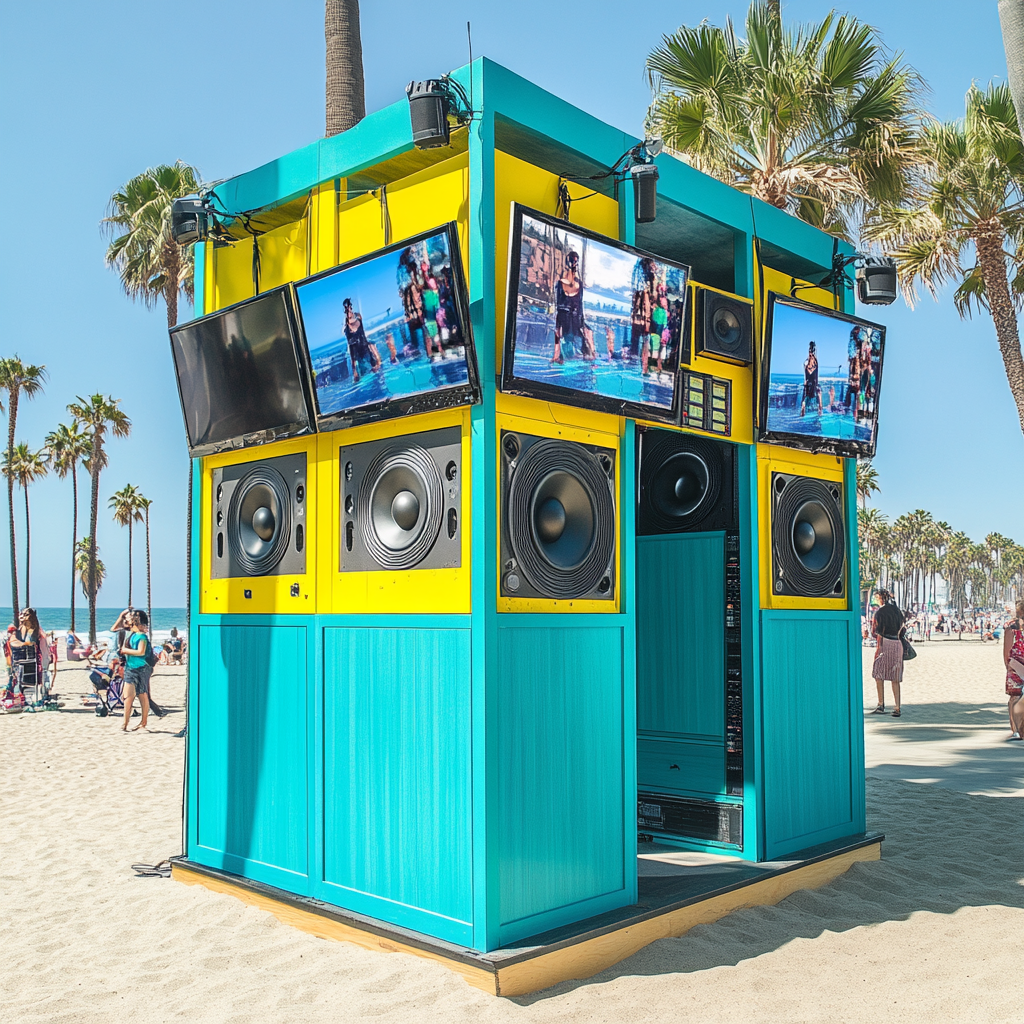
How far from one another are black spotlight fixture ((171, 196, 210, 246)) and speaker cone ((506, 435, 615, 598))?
94.7 inches

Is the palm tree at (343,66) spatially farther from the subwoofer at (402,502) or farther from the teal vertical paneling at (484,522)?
the subwoofer at (402,502)

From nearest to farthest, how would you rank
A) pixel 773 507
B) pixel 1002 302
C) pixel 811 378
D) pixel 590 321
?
pixel 590 321
pixel 773 507
pixel 811 378
pixel 1002 302

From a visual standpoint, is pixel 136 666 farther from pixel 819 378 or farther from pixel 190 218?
pixel 819 378

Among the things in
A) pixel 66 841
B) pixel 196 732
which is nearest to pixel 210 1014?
pixel 196 732

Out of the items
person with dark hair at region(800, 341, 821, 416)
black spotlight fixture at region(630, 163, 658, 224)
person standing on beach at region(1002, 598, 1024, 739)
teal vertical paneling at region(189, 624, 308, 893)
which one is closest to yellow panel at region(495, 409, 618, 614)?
black spotlight fixture at region(630, 163, 658, 224)

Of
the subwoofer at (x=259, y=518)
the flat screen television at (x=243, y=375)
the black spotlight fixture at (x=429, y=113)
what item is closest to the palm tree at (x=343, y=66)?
the flat screen television at (x=243, y=375)

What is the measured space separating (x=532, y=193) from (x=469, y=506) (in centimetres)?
151

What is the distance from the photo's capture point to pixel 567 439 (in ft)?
14.5

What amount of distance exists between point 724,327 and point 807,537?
1441 mm

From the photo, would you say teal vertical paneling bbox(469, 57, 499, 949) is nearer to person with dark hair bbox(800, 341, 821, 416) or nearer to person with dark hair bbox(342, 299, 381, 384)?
person with dark hair bbox(342, 299, 381, 384)

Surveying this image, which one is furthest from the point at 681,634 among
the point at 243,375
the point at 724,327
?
the point at 243,375

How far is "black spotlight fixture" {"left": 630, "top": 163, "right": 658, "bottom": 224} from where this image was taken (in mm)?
4594

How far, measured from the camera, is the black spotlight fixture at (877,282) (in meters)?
6.12

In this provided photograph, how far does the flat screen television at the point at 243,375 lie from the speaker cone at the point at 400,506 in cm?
51
